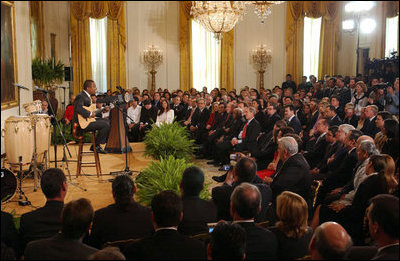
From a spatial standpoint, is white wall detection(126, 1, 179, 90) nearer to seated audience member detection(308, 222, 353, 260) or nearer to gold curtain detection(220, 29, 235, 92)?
gold curtain detection(220, 29, 235, 92)

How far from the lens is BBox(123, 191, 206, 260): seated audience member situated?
8.89 ft

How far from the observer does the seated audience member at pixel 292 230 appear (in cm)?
308

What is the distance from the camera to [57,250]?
276 centimetres

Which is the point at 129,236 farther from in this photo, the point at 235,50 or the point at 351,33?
the point at 235,50

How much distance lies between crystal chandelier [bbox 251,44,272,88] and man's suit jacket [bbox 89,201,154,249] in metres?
14.9

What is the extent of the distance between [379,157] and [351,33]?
251 cm

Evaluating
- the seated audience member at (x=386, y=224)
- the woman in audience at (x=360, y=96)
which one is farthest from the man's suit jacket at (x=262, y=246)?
the woman in audience at (x=360, y=96)

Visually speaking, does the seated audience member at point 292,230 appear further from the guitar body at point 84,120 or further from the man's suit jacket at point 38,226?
the guitar body at point 84,120

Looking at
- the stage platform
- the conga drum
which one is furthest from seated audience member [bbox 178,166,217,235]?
the conga drum

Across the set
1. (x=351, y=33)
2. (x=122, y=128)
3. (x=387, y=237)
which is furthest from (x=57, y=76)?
(x=387, y=237)

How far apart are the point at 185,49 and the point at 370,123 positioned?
11.1 meters

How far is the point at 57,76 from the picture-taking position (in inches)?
572

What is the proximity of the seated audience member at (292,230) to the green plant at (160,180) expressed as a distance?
2.53 meters

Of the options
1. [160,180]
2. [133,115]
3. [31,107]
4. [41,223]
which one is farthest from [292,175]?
[133,115]
